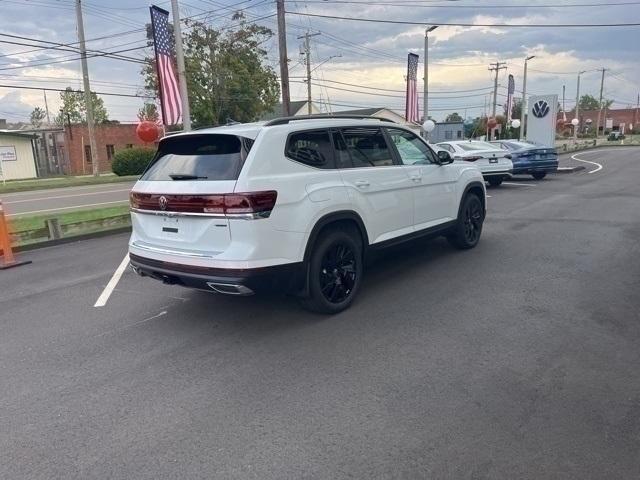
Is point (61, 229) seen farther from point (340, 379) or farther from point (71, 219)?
point (340, 379)

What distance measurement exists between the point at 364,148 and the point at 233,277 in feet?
7.20

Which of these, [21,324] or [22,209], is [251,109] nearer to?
[22,209]

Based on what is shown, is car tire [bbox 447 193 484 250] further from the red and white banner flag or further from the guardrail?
the red and white banner flag

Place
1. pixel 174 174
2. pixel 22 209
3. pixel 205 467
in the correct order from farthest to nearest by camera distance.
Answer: pixel 22 209, pixel 174 174, pixel 205 467

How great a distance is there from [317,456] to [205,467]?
0.62 m

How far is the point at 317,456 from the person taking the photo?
2.86 meters

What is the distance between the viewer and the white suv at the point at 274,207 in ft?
13.8

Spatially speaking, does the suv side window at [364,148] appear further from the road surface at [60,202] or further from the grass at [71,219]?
the road surface at [60,202]

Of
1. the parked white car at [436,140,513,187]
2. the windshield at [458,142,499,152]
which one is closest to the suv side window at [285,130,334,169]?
the parked white car at [436,140,513,187]

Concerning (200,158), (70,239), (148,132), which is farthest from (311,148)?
(148,132)

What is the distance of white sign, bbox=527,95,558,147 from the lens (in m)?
27.9

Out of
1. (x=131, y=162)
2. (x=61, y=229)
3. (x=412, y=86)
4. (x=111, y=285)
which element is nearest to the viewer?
(x=111, y=285)

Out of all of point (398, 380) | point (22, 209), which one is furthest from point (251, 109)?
point (398, 380)

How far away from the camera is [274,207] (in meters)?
4.26
